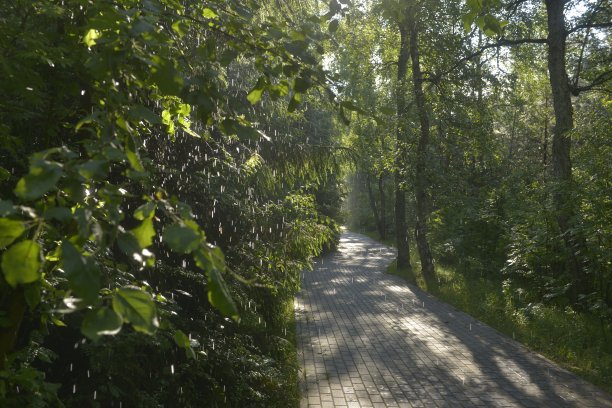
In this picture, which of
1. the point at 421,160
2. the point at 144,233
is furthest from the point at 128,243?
the point at 421,160

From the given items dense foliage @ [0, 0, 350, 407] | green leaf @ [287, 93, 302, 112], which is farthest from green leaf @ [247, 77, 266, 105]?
green leaf @ [287, 93, 302, 112]

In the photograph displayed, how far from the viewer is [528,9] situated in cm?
1905

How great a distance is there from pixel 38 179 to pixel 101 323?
1.03 feet

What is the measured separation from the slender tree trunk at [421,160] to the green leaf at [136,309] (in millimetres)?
16142

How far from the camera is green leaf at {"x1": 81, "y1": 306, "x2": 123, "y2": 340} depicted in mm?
1039

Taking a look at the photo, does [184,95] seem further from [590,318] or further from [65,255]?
[590,318]

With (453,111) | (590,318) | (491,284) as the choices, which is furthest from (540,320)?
(453,111)

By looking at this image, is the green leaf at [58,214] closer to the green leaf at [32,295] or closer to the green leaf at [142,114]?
the green leaf at [142,114]

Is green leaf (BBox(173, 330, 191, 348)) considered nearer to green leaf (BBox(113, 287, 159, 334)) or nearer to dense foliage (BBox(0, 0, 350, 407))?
dense foliage (BBox(0, 0, 350, 407))

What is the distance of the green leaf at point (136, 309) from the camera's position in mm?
1088

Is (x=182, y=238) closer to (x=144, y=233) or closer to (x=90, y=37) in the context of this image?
(x=144, y=233)

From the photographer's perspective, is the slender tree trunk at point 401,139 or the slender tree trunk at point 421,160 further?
the slender tree trunk at point 421,160

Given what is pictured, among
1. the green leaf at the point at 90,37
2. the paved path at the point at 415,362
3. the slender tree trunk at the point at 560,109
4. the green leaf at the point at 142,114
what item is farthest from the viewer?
the slender tree trunk at the point at 560,109

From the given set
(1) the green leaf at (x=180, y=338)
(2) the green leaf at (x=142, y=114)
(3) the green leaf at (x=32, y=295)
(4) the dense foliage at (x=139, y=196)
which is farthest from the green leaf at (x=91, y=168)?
(1) the green leaf at (x=180, y=338)
